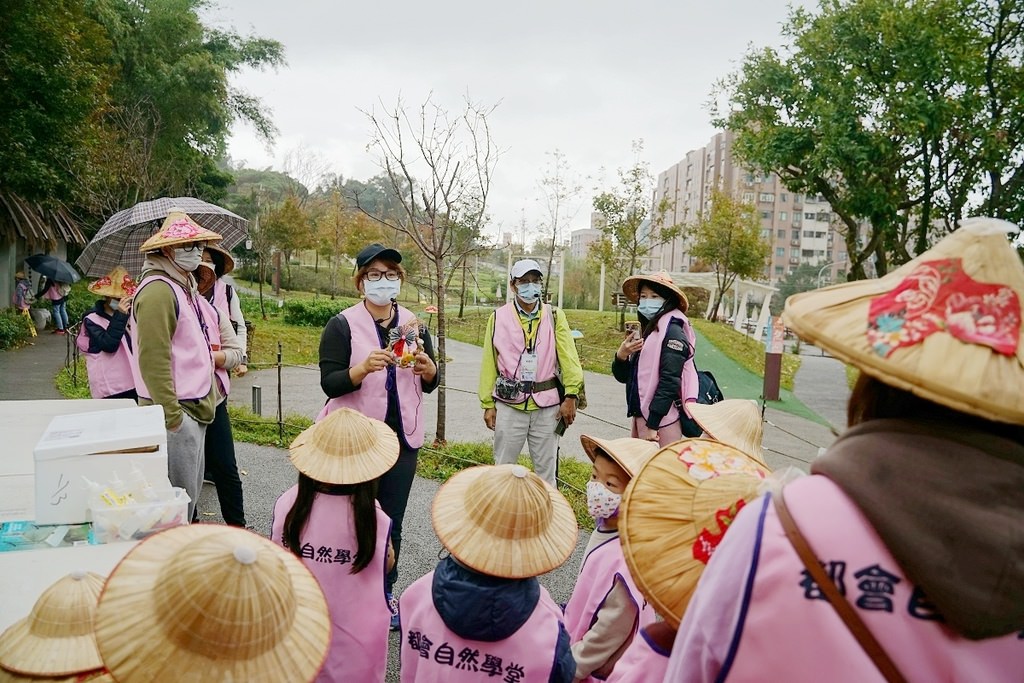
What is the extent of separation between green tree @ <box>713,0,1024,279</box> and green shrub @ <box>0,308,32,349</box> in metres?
15.4

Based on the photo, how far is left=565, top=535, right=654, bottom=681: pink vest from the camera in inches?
81.4

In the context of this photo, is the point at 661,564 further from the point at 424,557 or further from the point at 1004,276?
the point at 424,557

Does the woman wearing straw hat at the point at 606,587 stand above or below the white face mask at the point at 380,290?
below

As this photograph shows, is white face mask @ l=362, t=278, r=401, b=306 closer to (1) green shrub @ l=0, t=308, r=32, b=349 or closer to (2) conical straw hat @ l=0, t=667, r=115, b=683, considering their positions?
(2) conical straw hat @ l=0, t=667, r=115, b=683

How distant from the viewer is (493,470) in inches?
85.7

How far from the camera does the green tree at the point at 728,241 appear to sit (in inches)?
940

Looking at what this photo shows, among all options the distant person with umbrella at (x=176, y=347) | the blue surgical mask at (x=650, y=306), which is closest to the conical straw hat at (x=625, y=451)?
the distant person with umbrella at (x=176, y=347)

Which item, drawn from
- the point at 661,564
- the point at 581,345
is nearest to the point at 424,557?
the point at 661,564

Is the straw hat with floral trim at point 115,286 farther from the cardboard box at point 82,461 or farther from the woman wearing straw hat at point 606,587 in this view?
the woman wearing straw hat at point 606,587

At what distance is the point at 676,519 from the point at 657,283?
326 centimetres

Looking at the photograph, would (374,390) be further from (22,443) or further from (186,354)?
(22,443)

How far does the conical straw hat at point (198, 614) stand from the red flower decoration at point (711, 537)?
795mm

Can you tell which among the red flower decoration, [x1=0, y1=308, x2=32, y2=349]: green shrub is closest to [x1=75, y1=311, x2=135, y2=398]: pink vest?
the red flower decoration

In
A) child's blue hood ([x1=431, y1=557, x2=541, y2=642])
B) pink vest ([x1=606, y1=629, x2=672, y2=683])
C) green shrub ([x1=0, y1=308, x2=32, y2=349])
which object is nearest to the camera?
pink vest ([x1=606, y1=629, x2=672, y2=683])
